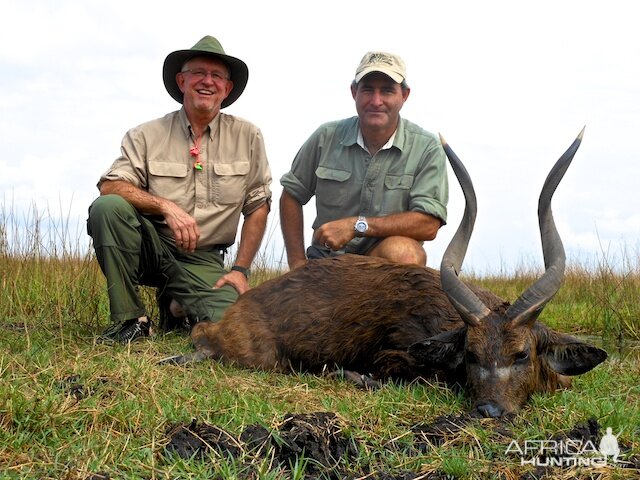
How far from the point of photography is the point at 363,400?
4.52 meters

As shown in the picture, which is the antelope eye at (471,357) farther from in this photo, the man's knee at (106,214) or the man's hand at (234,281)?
the man's knee at (106,214)

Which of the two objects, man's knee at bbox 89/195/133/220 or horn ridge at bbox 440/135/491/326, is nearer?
horn ridge at bbox 440/135/491/326

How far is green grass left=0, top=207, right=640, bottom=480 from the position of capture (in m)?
3.31

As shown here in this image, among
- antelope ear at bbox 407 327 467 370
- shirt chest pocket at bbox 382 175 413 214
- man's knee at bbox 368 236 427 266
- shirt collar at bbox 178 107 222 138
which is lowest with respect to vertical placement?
antelope ear at bbox 407 327 467 370

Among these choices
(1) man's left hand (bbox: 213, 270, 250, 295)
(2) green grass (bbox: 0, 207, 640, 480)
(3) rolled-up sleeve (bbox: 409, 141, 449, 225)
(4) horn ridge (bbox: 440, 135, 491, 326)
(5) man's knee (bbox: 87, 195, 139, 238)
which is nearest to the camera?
(2) green grass (bbox: 0, 207, 640, 480)

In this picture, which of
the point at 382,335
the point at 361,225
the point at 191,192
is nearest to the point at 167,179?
the point at 191,192

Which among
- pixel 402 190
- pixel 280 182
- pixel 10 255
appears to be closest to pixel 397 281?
pixel 402 190

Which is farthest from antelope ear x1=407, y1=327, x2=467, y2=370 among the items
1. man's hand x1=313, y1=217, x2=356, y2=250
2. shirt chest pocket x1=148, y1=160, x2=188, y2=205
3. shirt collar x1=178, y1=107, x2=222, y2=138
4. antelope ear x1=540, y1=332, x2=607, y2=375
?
shirt collar x1=178, y1=107, x2=222, y2=138

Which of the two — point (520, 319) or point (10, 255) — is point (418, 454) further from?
point (10, 255)

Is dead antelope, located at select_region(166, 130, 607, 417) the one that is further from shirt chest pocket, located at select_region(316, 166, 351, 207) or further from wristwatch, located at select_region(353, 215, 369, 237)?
shirt chest pocket, located at select_region(316, 166, 351, 207)

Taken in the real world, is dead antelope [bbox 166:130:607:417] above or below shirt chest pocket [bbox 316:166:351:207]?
below

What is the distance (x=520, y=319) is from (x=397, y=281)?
123 cm

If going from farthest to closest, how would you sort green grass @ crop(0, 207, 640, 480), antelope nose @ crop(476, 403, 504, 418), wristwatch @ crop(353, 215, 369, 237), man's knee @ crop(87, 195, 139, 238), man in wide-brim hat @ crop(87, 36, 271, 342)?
wristwatch @ crop(353, 215, 369, 237) → man in wide-brim hat @ crop(87, 36, 271, 342) → man's knee @ crop(87, 195, 139, 238) → antelope nose @ crop(476, 403, 504, 418) → green grass @ crop(0, 207, 640, 480)

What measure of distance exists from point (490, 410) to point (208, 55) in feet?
15.0
